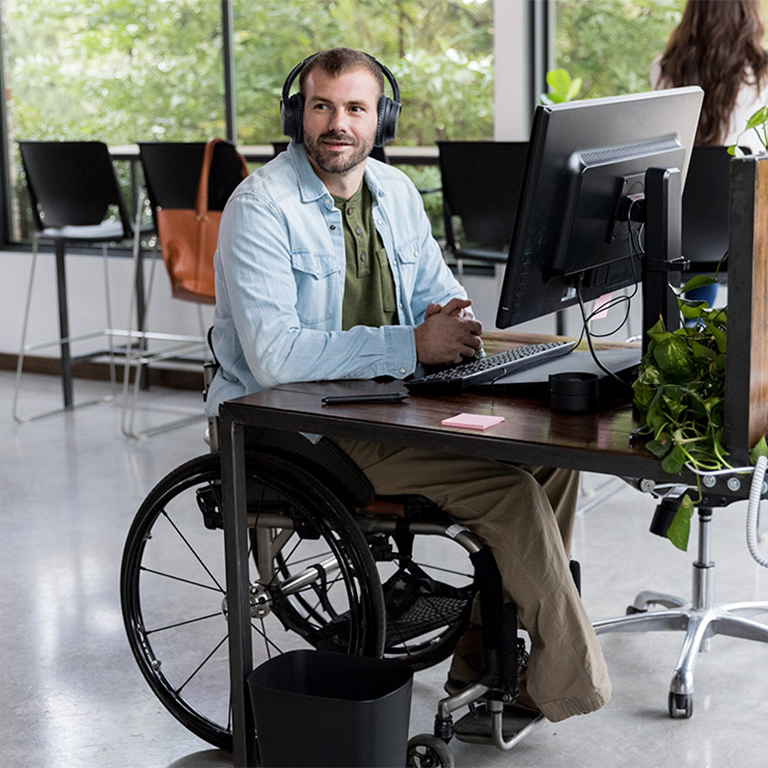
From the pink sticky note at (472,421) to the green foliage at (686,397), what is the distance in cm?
21

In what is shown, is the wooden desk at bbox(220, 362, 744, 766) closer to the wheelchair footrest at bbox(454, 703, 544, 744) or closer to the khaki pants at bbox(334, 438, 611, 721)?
the khaki pants at bbox(334, 438, 611, 721)

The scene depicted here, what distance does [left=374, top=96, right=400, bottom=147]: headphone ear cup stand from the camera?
7.49 ft

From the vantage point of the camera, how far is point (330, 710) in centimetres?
179

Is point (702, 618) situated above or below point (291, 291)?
below

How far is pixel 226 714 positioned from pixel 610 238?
1.19m

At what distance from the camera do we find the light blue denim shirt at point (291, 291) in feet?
6.68

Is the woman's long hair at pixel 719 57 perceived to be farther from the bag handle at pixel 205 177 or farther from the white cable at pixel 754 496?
the white cable at pixel 754 496

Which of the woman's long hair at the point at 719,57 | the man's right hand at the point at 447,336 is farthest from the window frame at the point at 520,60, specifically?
the man's right hand at the point at 447,336

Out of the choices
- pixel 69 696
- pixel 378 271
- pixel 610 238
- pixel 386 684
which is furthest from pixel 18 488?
pixel 610 238

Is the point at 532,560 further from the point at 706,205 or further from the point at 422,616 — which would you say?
the point at 706,205

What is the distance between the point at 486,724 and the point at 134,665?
0.86 meters

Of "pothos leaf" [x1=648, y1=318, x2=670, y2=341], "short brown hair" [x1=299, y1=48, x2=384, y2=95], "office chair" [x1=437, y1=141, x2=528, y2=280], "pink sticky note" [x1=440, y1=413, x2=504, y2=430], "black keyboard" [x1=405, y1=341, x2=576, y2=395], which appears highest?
Result: "short brown hair" [x1=299, y1=48, x2=384, y2=95]

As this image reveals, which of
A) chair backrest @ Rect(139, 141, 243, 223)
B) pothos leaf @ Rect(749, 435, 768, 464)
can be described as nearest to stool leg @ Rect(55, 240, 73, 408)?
chair backrest @ Rect(139, 141, 243, 223)

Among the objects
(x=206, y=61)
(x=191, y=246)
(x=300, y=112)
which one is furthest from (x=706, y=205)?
(x=206, y=61)
